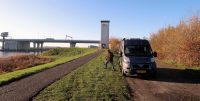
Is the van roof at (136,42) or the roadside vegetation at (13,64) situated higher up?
the van roof at (136,42)

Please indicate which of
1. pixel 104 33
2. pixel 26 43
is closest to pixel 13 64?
pixel 104 33

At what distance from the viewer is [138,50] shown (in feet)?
60.3

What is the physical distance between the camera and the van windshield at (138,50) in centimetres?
1786

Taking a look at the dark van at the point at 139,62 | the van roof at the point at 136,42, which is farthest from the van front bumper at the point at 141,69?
the van roof at the point at 136,42

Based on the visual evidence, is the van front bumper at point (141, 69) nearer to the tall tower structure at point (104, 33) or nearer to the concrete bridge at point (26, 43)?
the tall tower structure at point (104, 33)

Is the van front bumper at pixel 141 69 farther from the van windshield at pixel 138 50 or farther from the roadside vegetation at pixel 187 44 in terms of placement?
the roadside vegetation at pixel 187 44

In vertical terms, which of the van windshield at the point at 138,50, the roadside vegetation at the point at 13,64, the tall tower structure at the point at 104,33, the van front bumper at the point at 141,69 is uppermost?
the tall tower structure at the point at 104,33

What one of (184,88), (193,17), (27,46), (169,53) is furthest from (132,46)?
(27,46)

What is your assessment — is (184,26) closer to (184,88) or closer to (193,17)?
(193,17)

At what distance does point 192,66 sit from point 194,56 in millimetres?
1021

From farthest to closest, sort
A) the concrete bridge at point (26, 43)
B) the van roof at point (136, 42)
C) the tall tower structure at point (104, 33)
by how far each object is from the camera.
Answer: the concrete bridge at point (26, 43)
the tall tower structure at point (104, 33)
the van roof at point (136, 42)

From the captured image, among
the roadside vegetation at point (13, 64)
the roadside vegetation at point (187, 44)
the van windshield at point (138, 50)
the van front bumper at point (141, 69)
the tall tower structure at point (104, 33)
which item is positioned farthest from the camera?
the tall tower structure at point (104, 33)

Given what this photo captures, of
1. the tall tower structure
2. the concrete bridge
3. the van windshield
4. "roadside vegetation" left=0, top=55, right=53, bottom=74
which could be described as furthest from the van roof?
the concrete bridge

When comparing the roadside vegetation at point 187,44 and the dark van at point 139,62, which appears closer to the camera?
the dark van at point 139,62
